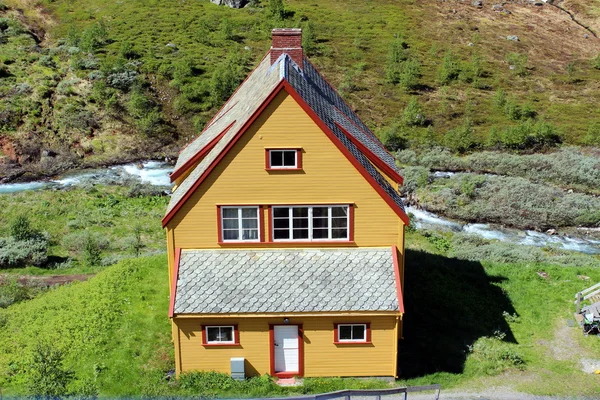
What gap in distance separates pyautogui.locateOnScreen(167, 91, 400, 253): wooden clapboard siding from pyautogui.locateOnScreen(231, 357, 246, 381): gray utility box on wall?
4.32m

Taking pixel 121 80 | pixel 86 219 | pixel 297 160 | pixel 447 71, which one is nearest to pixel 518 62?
pixel 447 71

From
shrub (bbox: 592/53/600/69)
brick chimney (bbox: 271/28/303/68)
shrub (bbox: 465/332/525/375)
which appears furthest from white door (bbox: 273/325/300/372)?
shrub (bbox: 592/53/600/69)

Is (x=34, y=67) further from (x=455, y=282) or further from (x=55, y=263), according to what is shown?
(x=455, y=282)

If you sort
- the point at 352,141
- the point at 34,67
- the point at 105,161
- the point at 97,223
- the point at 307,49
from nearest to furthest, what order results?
the point at 352,141
the point at 97,223
the point at 105,161
the point at 34,67
the point at 307,49

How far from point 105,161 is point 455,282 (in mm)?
34064

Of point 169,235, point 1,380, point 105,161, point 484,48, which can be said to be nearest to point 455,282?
point 169,235

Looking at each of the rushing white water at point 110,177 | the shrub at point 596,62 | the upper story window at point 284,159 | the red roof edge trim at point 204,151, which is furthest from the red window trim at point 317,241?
the shrub at point 596,62

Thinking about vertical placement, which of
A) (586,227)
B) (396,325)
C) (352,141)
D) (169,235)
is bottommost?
(586,227)

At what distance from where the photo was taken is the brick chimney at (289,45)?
94.4 ft

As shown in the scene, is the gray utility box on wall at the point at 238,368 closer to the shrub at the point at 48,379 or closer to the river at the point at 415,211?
the shrub at the point at 48,379

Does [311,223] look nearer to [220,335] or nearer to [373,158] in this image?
[373,158]

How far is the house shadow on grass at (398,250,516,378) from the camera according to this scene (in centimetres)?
2492

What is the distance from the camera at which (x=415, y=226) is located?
42844 millimetres

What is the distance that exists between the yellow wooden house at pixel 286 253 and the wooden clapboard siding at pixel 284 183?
0.04m
